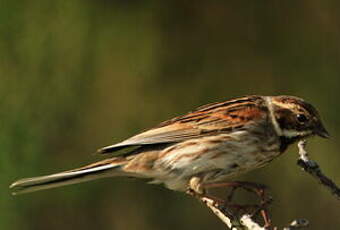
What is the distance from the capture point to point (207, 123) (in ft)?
16.7

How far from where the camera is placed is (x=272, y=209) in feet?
21.4

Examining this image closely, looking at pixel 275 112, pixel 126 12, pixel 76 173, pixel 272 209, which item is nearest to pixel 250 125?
pixel 275 112

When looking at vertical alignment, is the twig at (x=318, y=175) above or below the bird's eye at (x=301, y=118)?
below

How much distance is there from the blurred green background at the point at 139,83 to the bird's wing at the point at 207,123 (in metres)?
1.26

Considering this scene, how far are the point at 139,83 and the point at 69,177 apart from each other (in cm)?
210

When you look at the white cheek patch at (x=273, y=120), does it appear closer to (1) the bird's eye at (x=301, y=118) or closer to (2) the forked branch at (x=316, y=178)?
(1) the bird's eye at (x=301, y=118)

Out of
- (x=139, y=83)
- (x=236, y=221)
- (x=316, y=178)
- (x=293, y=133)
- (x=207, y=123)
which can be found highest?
(x=139, y=83)

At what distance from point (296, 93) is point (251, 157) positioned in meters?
2.00

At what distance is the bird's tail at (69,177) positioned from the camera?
15.3 feet

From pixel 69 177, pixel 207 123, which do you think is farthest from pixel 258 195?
pixel 69 177

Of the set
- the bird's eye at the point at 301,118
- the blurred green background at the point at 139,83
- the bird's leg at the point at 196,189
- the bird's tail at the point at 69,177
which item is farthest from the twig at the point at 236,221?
the blurred green background at the point at 139,83

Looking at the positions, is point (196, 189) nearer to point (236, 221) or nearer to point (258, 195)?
point (258, 195)

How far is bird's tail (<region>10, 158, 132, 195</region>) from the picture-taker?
4656 mm

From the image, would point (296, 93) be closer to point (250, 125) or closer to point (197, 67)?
point (197, 67)
